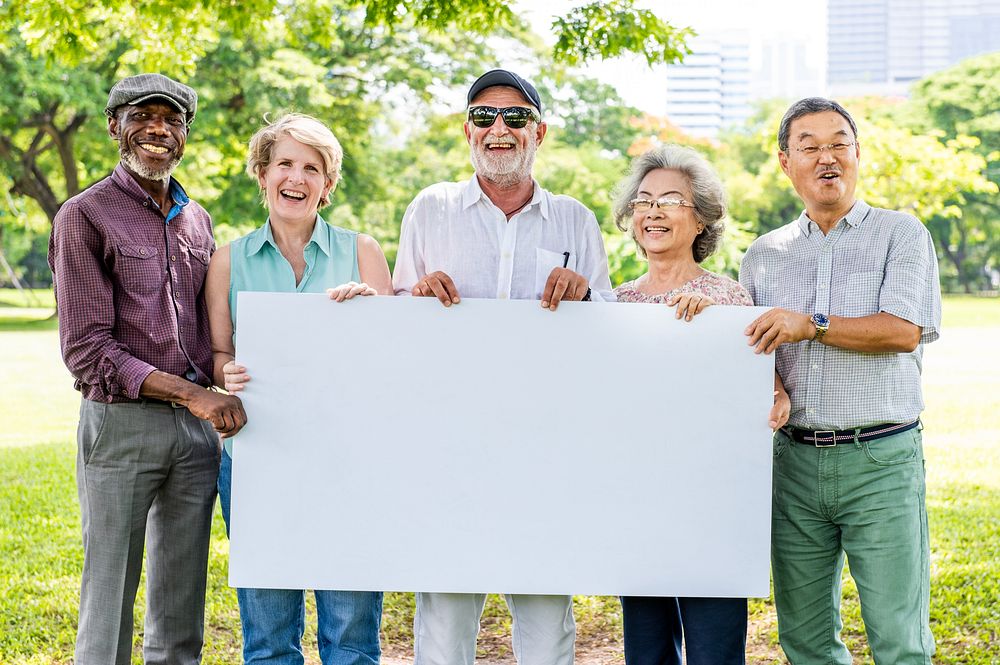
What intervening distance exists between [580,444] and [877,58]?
653ft

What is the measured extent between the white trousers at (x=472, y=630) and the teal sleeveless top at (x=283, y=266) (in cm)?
83

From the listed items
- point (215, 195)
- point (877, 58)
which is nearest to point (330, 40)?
point (215, 195)

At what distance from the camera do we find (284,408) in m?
2.84

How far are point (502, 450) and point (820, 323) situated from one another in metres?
1.01

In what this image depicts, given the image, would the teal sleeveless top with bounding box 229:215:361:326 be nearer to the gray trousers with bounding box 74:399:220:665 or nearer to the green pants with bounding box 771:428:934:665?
the gray trousers with bounding box 74:399:220:665

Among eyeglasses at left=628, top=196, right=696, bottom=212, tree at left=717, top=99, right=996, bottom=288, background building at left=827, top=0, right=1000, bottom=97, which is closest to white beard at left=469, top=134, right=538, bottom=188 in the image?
eyeglasses at left=628, top=196, right=696, bottom=212

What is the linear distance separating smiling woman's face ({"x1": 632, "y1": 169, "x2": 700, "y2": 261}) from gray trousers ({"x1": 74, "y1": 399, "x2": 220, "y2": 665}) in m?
1.57

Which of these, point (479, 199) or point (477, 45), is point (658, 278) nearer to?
point (479, 199)

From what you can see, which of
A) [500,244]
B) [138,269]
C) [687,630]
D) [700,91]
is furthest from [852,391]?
[700,91]

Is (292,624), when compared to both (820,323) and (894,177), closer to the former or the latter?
(820,323)

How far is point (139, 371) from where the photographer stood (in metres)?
2.88

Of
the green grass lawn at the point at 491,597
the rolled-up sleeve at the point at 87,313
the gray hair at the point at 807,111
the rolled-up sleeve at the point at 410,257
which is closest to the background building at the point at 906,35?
the green grass lawn at the point at 491,597

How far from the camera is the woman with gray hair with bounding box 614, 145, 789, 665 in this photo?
2924mm

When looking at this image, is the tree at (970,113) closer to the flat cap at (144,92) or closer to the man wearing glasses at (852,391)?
the man wearing glasses at (852,391)
